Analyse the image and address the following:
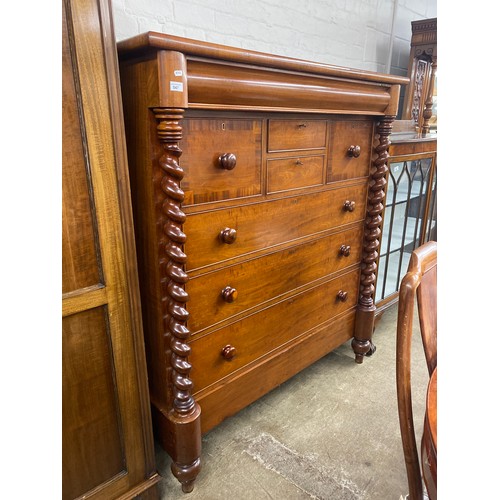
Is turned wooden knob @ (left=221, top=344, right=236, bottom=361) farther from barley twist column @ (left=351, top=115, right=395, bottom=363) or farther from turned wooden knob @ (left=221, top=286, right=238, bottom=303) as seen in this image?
barley twist column @ (left=351, top=115, right=395, bottom=363)

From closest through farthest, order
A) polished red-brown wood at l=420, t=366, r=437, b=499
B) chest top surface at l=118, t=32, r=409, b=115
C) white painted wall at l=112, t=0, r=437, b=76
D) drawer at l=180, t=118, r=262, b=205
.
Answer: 1. polished red-brown wood at l=420, t=366, r=437, b=499
2. chest top surface at l=118, t=32, r=409, b=115
3. drawer at l=180, t=118, r=262, b=205
4. white painted wall at l=112, t=0, r=437, b=76

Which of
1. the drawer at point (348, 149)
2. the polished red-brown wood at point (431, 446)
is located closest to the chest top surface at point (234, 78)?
the drawer at point (348, 149)

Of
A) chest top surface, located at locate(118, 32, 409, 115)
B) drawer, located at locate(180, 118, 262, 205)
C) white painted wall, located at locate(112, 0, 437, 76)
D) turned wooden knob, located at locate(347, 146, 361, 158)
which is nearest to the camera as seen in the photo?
chest top surface, located at locate(118, 32, 409, 115)

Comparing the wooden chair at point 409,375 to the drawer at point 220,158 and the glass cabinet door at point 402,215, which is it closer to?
the drawer at point 220,158

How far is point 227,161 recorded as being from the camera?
4.25ft

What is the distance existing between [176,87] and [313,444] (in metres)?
1.50

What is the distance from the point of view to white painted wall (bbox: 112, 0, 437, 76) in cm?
172

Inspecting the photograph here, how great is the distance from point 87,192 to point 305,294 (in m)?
1.13

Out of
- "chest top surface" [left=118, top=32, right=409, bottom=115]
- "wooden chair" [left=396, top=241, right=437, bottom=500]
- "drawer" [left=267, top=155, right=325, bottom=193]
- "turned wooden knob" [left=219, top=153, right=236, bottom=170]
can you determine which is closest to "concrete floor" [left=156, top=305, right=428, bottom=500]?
"wooden chair" [left=396, top=241, right=437, bottom=500]

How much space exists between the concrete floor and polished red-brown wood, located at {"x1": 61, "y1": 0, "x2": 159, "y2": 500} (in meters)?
0.37

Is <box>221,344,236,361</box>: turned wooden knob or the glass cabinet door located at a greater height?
the glass cabinet door

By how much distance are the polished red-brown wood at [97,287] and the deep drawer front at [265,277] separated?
0.84 ft

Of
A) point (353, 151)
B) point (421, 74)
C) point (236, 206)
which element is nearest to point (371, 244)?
point (353, 151)

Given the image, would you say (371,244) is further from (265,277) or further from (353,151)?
(265,277)
